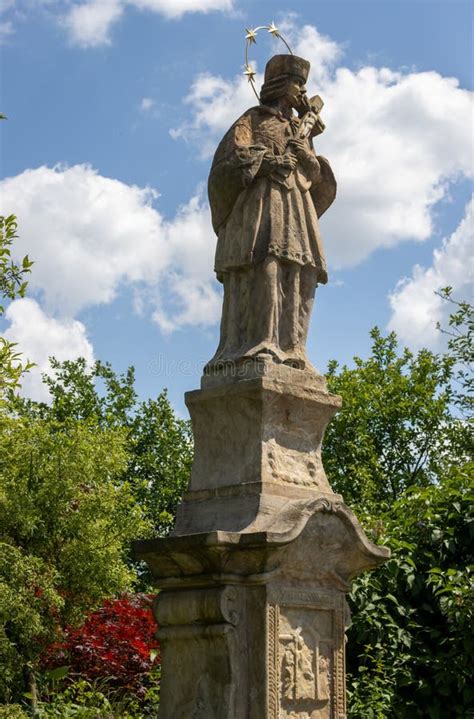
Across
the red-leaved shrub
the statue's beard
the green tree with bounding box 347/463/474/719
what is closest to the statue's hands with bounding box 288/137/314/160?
the statue's beard

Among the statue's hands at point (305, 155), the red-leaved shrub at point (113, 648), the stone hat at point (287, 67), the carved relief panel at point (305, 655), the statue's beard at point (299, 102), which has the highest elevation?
the stone hat at point (287, 67)

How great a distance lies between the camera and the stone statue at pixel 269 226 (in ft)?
25.7

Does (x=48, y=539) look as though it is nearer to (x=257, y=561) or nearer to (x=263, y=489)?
(x=263, y=489)

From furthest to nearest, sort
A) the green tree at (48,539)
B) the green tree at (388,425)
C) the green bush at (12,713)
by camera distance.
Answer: the green tree at (388,425) → the green tree at (48,539) → the green bush at (12,713)

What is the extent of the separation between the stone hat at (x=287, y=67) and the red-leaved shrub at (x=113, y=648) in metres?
6.08

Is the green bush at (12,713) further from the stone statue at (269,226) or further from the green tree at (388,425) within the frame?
the green tree at (388,425)

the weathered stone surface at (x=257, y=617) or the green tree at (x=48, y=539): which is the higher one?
the green tree at (x=48, y=539)

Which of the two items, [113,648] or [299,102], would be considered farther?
[113,648]

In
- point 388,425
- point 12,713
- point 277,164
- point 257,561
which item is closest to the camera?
point 257,561

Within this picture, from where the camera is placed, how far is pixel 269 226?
25.9 feet

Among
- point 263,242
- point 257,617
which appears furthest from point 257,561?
point 263,242

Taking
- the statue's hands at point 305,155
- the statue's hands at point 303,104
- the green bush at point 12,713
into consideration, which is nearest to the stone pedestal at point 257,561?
the statue's hands at point 305,155

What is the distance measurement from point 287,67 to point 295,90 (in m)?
0.19

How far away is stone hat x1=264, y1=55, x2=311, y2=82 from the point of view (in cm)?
835
